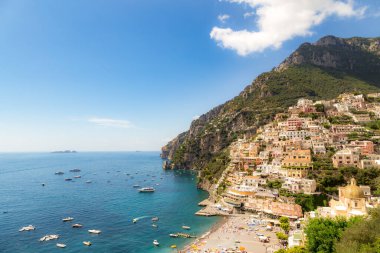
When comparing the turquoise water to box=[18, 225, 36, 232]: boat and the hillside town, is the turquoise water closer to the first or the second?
box=[18, 225, 36, 232]: boat

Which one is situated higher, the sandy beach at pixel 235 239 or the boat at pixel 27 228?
Answer: the boat at pixel 27 228

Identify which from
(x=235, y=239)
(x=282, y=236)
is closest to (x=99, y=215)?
(x=235, y=239)

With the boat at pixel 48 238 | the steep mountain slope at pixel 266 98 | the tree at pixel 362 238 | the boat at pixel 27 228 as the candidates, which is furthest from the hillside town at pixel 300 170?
the steep mountain slope at pixel 266 98

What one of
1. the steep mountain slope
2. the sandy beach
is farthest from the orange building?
the steep mountain slope

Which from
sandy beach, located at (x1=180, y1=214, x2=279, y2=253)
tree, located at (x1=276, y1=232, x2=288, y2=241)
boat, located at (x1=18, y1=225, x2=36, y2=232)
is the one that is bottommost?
sandy beach, located at (x1=180, y1=214, x2=279, y2=253)

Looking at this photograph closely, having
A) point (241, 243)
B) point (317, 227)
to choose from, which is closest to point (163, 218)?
point (241, 243)

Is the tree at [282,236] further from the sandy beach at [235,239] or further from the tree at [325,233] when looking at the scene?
the tree at [325,233]
